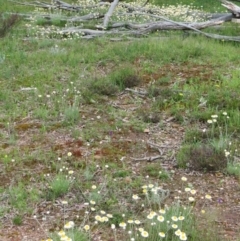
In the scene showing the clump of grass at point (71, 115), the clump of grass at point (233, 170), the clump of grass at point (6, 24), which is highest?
the clump of grass at point (6, 24)

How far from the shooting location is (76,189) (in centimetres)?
530

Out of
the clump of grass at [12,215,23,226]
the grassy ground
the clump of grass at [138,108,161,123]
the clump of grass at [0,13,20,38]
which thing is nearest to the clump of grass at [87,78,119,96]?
the grassy ground

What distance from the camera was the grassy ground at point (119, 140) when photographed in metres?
4.75

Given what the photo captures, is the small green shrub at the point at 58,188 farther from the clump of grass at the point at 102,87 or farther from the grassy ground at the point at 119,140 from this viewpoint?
the clump of grass at the point at 102,87

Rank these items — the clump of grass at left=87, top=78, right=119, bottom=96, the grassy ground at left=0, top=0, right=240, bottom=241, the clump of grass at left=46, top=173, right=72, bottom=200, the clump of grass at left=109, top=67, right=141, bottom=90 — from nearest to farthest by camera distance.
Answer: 1. the grassy ground at left=0, top=0, right=240, bottom=241
2. the clump of grass at left=46, top=173, right=72, bottom=200
3. the clump of grass at left=87, top=78, right=119, bottom=96
4. the clump of grass at left=109, top=67, right=141, bottom=90

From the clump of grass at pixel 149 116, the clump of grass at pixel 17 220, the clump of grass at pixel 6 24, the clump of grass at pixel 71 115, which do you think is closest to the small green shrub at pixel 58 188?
the clump of grass at pixel 17 220

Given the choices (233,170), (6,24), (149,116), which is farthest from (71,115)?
(6,24)

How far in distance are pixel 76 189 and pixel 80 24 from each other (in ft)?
26.8

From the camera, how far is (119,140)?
654 centimetres

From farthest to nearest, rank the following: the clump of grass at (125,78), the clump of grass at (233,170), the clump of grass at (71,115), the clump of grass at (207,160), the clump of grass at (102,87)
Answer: the clump of grass at (125,78) < the clump of grass at (102,87) < the clump of grass at (71,115) < the clump of grass at (207,160) < the clump of grass at (233,170)

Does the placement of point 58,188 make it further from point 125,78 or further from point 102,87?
point 125,78

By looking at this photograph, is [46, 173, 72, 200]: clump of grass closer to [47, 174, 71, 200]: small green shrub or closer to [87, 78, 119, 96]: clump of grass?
[47, 174, 71, 200]: small green shrub

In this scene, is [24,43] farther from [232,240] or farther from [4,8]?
[232,240]

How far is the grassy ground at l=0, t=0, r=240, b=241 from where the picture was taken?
475 centimetres
